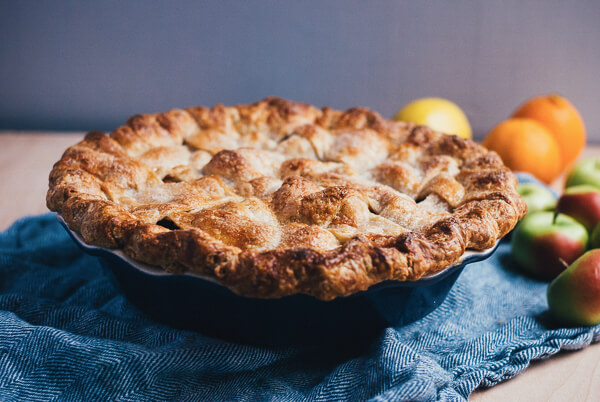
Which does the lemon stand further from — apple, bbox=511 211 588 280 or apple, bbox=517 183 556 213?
apple, bbox=511 211 588 280

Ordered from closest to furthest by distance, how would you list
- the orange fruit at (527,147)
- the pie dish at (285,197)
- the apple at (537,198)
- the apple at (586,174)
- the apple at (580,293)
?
the pie dish at (285,197) → the apple at (580,293) → the apple at (537,198) → the apple at (586,174) → the orange fruit at (527,147)

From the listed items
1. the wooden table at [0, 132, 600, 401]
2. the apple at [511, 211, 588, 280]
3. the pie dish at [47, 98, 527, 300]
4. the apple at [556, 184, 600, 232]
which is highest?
the pie dish at [47, 98, 527, 300]

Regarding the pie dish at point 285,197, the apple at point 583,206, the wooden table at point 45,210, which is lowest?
the wooden table at point 45,210

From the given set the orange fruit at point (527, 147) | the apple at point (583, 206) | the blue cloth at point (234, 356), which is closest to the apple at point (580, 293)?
the blue cloth at point (234, 356)

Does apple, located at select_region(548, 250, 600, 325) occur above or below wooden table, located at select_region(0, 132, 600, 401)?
above

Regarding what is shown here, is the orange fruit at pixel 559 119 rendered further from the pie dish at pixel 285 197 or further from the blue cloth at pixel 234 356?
the blue cloth at pixel 234 356

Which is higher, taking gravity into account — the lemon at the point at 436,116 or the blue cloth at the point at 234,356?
the lemon at the point at 436,116

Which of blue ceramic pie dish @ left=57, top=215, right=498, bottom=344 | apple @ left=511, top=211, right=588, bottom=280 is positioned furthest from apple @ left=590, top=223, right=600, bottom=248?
blue ceramic pie dish @ left=57, top=215, right=498, bottom=344

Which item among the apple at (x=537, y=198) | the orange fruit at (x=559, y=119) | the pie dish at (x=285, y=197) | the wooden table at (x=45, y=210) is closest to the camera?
the pie dish at (x=285, y=197)

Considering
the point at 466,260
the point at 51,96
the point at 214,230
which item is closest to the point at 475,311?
the point at 466,260
